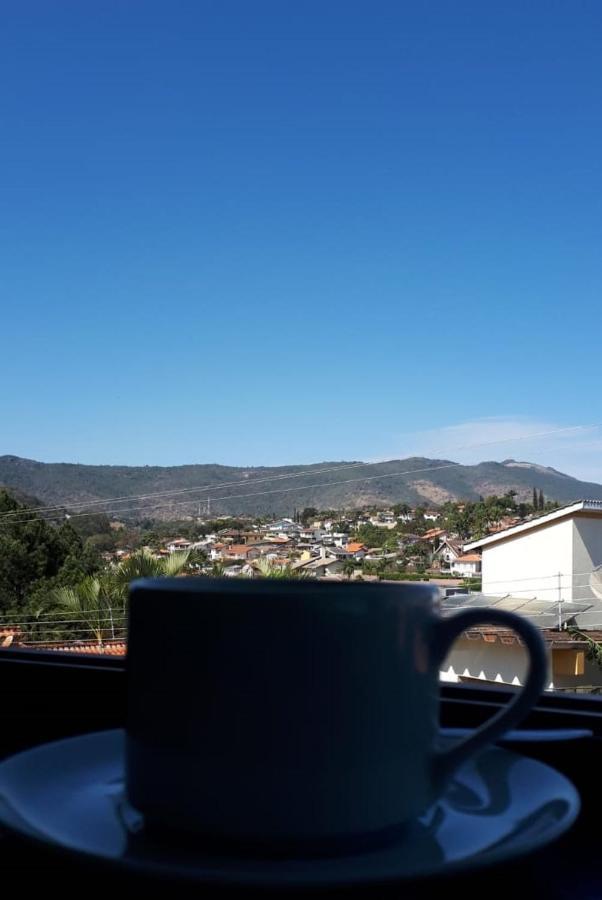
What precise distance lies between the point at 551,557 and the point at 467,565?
0.79 metres

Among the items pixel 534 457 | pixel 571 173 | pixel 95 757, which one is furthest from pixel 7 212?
pixel 95 757

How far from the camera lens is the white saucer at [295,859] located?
196mm

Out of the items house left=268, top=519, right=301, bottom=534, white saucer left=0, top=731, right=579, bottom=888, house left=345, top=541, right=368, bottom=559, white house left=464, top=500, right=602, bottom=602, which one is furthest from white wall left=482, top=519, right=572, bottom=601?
house left=268, top=519, right=301, bottom=534

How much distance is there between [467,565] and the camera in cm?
259

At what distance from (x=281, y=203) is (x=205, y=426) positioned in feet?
11.7

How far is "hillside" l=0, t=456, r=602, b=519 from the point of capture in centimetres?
426

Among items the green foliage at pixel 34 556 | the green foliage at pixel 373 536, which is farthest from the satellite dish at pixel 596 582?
the green foliage at pixel 34 556

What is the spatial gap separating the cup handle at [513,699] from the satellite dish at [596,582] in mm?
1369

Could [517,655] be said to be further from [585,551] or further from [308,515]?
[308,515]

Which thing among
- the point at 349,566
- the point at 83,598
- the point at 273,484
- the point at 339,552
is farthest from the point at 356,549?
the point at 273,484

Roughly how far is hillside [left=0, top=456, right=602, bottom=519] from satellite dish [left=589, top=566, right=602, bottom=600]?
2.32 m

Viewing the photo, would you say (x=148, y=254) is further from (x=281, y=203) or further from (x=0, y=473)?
(x=0, y=473)

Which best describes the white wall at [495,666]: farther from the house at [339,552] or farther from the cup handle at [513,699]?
the house at [339,552]

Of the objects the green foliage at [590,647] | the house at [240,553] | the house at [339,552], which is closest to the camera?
the green foliage at [590,647]
